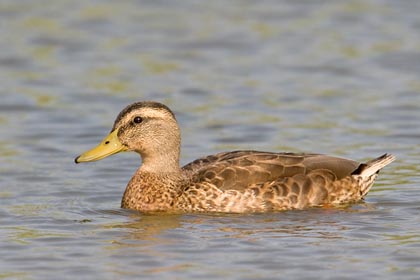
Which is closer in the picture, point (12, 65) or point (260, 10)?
point (12, 65)

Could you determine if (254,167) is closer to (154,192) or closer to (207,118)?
(154,192)

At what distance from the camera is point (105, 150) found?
1430 cm

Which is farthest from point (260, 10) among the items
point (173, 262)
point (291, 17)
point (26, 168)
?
point (173, 262)

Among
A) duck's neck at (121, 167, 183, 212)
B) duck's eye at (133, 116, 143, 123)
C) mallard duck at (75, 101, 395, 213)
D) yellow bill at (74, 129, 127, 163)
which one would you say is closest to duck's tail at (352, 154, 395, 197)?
mallard duck at (75, 101, 395, 213)

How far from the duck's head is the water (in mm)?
654

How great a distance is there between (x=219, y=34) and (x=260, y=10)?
60.9 inches

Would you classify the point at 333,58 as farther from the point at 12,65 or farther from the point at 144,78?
the point at 12,65

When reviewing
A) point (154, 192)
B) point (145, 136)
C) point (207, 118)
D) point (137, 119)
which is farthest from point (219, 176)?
point (207, 118)

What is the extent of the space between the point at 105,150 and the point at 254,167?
1628 mm

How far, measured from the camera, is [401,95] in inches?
773

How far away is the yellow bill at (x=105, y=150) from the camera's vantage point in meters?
14.2

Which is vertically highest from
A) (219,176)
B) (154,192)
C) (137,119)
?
(137,119)

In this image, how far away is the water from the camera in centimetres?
1220

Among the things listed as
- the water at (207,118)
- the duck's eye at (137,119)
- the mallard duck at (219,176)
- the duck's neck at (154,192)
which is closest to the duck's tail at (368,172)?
the mallard duck at (219,176)
